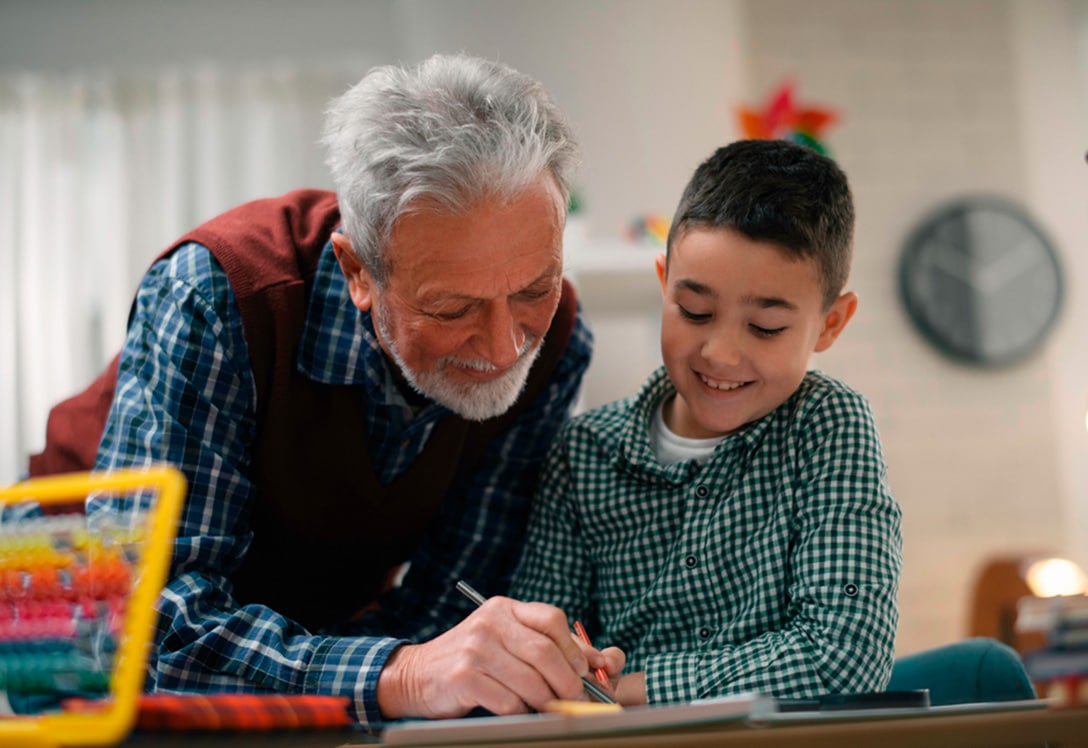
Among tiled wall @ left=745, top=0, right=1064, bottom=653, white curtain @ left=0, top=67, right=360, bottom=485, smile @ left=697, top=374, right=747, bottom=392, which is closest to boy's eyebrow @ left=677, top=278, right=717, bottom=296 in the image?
smile @ left=697, top=374, right=747, bottom=392

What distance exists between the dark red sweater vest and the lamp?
2214 mm

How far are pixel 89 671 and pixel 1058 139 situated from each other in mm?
4430

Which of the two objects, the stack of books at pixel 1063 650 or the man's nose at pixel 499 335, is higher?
the man's nose at pixel 499 335

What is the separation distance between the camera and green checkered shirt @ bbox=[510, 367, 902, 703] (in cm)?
106

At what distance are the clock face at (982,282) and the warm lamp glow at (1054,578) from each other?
Result: 1114 mm

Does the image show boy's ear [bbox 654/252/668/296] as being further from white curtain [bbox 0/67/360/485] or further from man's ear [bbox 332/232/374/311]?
white curtain [bbox 0/67/360/485]

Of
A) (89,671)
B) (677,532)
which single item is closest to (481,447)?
(677,532)

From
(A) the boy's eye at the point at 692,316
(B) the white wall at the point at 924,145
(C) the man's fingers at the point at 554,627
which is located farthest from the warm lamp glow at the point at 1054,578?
(C) the man's fingers at the point at 554,627

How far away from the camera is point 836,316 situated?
1.31 meters

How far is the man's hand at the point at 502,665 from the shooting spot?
92 centimetres

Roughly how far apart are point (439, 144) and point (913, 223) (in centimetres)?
335

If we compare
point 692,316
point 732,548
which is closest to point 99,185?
point 692,316

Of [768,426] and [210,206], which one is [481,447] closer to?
[768,426]

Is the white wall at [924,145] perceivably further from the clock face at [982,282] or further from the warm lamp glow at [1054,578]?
the warm lamp glow at [1054,578]
